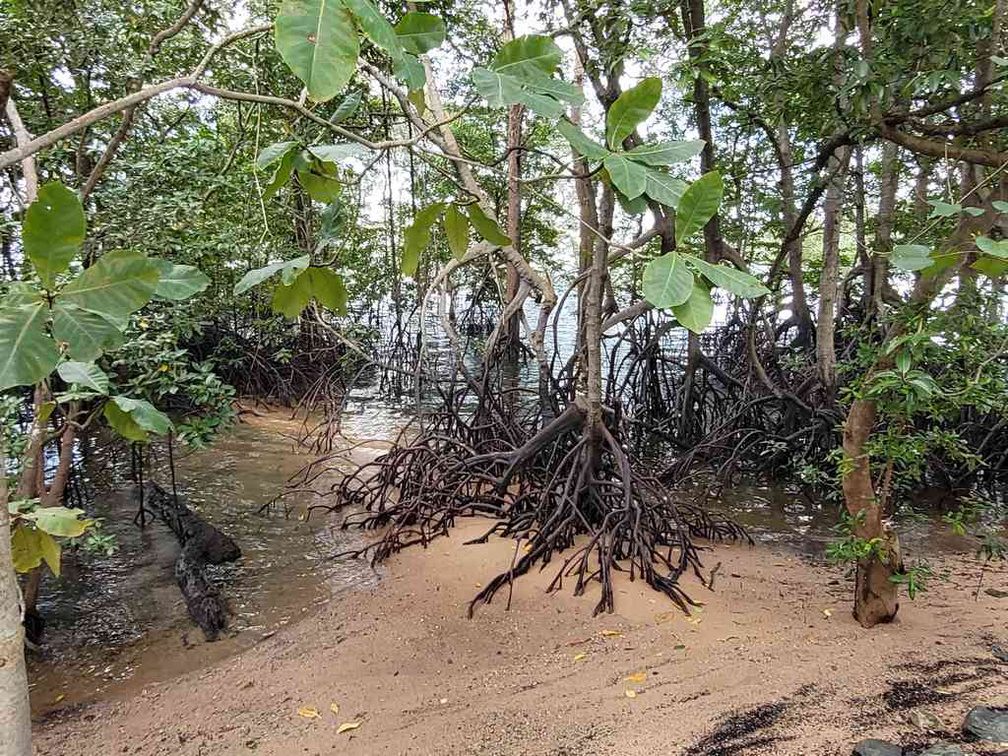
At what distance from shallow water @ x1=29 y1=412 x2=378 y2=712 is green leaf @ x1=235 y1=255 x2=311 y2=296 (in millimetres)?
2166

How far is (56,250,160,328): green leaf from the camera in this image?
83 centimetres

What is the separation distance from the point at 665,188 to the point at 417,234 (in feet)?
1.68

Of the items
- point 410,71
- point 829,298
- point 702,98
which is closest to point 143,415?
point 410,71

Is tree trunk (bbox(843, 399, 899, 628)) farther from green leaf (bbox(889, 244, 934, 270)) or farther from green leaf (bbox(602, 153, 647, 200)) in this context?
green leaf (bbox(602, 153, 647, 200))

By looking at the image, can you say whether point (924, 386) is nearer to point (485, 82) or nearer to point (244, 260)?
point (485, 82)

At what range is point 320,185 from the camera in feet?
4.38

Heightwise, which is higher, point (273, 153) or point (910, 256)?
point (273, 153)

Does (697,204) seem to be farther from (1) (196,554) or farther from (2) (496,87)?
(1) (196,554)

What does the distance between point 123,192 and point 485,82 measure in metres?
2.52

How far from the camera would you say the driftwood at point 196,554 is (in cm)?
293

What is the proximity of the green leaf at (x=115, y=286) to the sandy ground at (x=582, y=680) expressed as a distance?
5.66 feet

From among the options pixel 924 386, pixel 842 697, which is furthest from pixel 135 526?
pixel 924 386

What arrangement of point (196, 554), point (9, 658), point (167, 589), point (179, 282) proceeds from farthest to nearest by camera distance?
point (196, 554)
point (167, 589)
point (179, 282)
point (9, 658)

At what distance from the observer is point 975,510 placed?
7.48 ft
